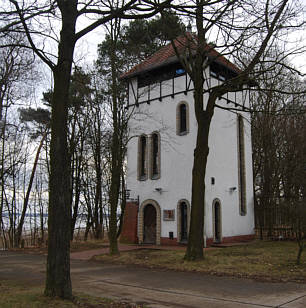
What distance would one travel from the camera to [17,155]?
22.5 meters

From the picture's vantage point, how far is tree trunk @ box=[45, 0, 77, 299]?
6.48 m

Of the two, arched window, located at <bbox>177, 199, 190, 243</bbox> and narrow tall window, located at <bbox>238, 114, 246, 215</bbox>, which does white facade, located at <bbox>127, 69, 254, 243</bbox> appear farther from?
narrow tall window, located at <bbox>238, 114, 246, 215</bbox>

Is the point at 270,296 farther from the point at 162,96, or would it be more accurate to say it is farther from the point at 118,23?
the point at 162,96

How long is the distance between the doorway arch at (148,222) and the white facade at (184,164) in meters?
0.18

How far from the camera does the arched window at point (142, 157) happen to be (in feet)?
70.5

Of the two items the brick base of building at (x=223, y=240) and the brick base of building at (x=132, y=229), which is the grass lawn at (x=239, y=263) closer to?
the brick base of building at (x=223, y=240)

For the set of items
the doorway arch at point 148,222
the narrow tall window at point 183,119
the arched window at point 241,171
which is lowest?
the doorway arch at point 148,222

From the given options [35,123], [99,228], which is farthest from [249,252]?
[35,123]

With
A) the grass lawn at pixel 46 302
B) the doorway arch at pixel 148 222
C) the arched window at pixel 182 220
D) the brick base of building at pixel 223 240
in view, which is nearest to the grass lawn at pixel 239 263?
the brick base of building at pixel 223 240

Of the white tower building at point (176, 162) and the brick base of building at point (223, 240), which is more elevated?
the white tower building at point (176, 162)

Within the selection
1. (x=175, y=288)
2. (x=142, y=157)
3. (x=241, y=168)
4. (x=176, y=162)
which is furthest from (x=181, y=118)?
(x=175, y=288)

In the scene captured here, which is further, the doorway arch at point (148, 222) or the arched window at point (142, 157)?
the arched window at point (142, 157)

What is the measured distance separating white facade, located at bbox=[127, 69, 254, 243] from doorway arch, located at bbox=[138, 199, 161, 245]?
0.60 feet

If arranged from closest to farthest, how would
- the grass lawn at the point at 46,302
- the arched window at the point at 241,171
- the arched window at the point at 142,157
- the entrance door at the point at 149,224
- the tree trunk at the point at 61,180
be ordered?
the grass lawn at the point at 46,302
the tree trunk at the point at 61,180
the entrance door at the point at 149,224
the arched window at the point at 142,157
the arched window at the point at 241,171
